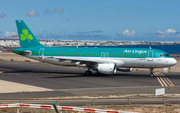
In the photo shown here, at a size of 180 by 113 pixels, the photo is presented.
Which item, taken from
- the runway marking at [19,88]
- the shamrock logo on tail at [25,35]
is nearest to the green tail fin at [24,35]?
the shamrock logo on tail at [25,35]

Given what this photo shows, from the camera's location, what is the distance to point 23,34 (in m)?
44.7

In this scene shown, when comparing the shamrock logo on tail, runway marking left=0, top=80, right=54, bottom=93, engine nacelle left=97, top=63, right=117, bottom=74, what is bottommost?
runway marking left=0, top=80, right=54, bottom=93

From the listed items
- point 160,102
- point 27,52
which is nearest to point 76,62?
point 27,52

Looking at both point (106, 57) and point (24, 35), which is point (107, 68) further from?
point (24, 35)

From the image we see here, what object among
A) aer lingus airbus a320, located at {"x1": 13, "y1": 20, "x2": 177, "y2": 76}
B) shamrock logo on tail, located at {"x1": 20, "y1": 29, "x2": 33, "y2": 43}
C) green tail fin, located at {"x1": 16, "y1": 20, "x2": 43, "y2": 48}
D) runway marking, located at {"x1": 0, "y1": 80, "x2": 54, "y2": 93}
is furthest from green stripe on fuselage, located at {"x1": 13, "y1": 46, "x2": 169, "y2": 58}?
runway marking, located at {"x1": 0, "y1": 80, "x2": 54, "y2": 93}

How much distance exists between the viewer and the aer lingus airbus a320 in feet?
126

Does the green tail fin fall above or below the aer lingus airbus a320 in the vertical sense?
above

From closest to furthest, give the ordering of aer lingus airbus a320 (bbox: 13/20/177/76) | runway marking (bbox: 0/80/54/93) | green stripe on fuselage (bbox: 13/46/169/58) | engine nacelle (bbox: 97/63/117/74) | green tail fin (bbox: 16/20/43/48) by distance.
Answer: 1. runway marking (bbox: 0/80/54/93)
2. engine nacelle (bbox: 97/63/117/74)
3. aer lingus airbus a320 (bbox: 13/20/177/76)
4. green stripe on fuselage (bbox: 13/46/169/58)
5. green tail fin (bbox: 16/20/43/48)

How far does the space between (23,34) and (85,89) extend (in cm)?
2243

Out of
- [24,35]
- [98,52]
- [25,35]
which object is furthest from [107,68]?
[24,35]

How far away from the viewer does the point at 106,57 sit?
132 ft

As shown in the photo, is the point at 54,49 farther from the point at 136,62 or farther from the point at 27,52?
the point at 136,62

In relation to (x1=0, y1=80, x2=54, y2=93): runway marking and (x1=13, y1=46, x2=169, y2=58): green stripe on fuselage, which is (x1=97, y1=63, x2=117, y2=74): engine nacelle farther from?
(x1=0, y1=80, x2=54, y2=93): runway marking

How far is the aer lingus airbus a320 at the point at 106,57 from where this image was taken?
38.3 meters
